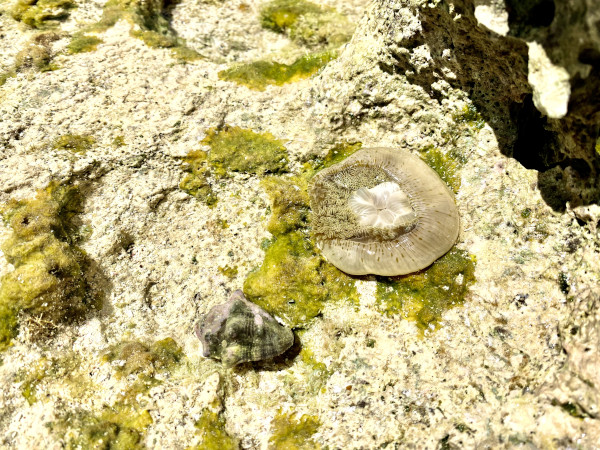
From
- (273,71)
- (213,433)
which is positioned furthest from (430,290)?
(273,71)

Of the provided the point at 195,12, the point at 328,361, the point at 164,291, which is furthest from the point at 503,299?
the point at 195,12

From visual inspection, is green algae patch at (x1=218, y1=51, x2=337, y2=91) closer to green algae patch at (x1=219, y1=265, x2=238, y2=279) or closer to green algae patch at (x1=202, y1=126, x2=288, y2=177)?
green algae patch at (x1=202, y1=126, x2=288, y2=177)

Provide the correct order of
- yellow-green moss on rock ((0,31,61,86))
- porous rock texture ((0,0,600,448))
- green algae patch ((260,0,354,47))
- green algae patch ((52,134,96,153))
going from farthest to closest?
green algae patch ((260,0,354,47))
yellow-green moss on rock ((0,31,61,86))
green algae patch ((52,134,96,153))
porous rock texture ((0,0,600,448))

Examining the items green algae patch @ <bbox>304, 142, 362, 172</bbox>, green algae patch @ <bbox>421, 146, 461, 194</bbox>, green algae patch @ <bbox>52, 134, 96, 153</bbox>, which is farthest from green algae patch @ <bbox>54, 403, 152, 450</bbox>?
green algae patch @ <bbox>421, 146, 461, 194</bbox>

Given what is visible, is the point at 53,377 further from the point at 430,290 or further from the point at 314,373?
the point at 430,290

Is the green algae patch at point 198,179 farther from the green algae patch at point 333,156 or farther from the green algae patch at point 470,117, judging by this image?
the green algae patch at point 470,117

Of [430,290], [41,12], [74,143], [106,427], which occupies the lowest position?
[106,427]
